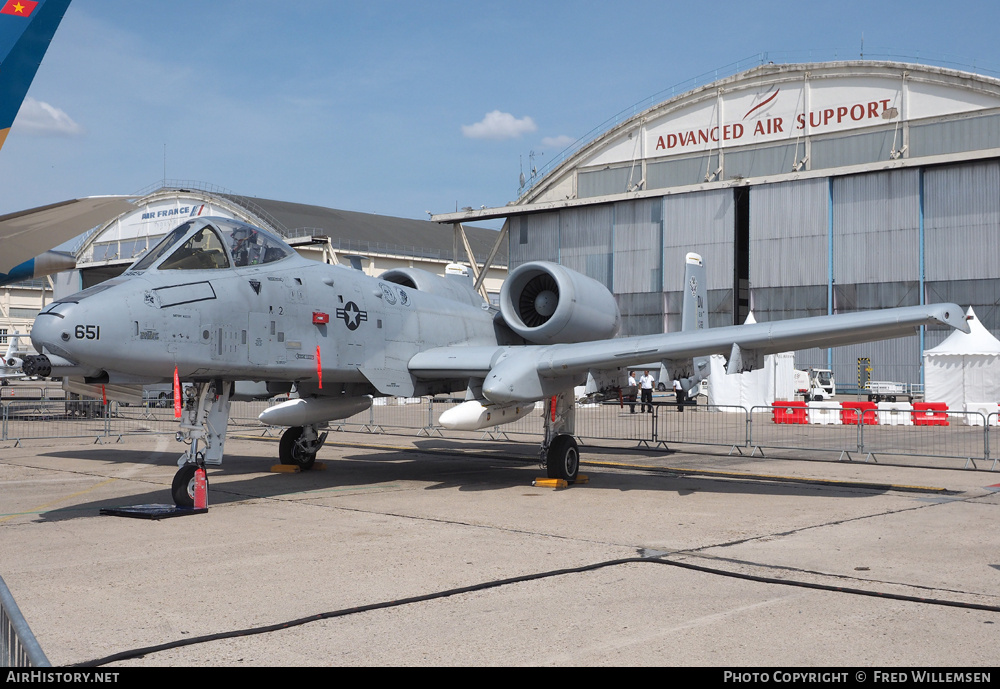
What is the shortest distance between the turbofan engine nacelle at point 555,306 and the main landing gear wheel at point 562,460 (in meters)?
1.76

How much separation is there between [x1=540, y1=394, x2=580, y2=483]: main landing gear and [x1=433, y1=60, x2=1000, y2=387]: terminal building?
25.1m

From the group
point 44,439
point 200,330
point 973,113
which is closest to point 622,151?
point 973,113

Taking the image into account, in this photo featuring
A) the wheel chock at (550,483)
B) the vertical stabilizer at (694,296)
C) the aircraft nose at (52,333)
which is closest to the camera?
the aircraft nose at (52,333)

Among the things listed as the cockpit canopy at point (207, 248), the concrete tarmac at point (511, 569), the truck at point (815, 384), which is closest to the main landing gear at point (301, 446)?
the concrete tarmac at point (511, 569)

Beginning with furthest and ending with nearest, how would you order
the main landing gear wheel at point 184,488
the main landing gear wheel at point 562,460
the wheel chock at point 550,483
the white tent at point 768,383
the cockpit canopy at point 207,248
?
the white tent at point 768,383, the main landing gear wheel at point 562,460, the wheel chock at point 550,483, the cockpit canopy at point 207,248, the main landing gear wheel at point 184,488

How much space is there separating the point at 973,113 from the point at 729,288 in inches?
445

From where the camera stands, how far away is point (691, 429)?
21.0 m

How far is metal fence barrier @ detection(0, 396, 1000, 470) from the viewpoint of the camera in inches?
659

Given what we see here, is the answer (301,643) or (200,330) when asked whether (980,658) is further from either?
(200,330)

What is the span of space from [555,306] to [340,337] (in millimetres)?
3915

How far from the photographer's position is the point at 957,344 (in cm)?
2472

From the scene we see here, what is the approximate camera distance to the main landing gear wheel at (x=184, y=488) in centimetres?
870

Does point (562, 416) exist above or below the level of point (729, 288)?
below

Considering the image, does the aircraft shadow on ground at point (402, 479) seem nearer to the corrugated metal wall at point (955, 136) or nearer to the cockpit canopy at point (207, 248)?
the cockpit canopy at point (207, 248)
